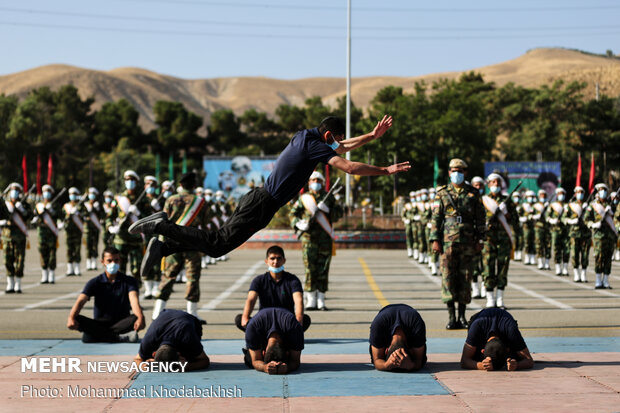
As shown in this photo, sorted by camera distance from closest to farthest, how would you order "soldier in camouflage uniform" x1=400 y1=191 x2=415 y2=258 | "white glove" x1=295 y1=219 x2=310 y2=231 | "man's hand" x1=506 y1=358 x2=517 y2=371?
"man's hand" x1=506 y1=358 x2=517 y2=371 < "white glove" x1=295 y1=219 x2=310 y2=231 < "soldier in camouflage uniform" x1=400 y1=191 x2=415 y2=258

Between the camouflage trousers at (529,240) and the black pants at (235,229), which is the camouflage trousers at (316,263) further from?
the camouflage trousers at (529,240)

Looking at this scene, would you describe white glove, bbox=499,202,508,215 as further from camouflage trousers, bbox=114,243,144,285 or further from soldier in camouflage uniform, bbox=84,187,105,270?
soldier in camouflage uniform, bbox=84,187,105,270

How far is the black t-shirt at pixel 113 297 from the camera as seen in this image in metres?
11.1

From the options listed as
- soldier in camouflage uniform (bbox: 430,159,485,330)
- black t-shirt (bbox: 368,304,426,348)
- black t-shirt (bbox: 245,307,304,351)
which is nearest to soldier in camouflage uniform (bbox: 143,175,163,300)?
soldier in camouflage uniform (bbox: 430,159,485,330)

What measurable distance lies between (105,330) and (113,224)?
319 inches

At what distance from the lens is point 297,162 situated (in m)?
8.30

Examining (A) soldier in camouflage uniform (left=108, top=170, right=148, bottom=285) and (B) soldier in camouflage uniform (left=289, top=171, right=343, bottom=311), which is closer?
(B) soldier in camouflage uniform (left=289, top=171, right=343, bottom=311)

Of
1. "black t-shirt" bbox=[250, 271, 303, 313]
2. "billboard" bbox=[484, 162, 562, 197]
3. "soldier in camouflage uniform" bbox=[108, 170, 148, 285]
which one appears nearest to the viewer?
"black t-shirt" bbox=[250, 271, 303, 313]

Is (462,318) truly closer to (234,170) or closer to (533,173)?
(533,173)

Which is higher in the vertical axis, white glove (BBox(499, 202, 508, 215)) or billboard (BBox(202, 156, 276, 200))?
billboard (BBox(202, 156, 276, 200))

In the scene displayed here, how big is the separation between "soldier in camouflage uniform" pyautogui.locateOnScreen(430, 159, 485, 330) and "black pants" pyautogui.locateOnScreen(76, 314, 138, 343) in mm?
4359

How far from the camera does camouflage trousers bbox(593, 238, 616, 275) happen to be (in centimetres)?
1942

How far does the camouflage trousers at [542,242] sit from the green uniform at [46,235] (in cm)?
1397

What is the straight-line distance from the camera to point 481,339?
29.9 feet
